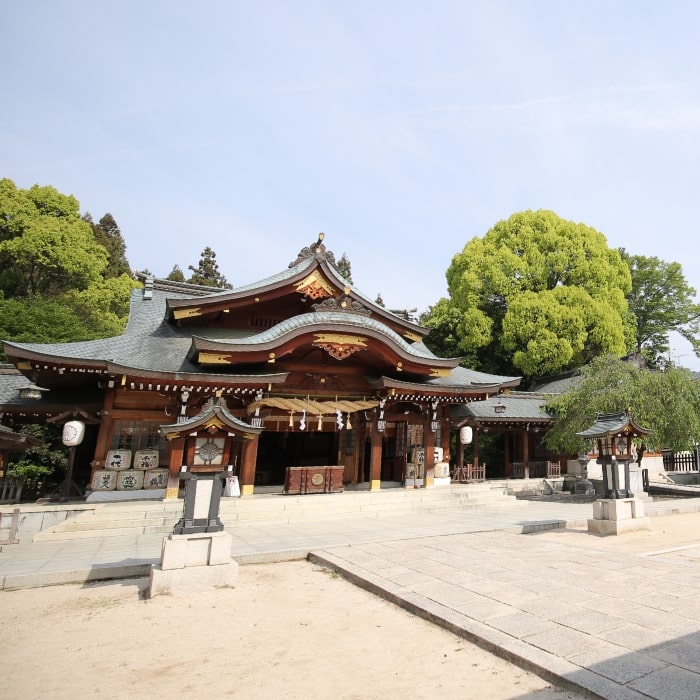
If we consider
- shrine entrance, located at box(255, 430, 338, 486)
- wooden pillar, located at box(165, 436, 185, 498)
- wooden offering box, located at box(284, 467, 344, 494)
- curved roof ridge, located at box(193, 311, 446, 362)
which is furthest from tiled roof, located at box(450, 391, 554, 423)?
wooden pillar, located at box(165, 436, 185, 498)

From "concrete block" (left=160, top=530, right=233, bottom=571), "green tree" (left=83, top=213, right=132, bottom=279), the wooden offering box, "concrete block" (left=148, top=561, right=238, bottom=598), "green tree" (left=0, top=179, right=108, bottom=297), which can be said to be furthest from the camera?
"green tree" (left=83, top=213, right=132, bottom=279)

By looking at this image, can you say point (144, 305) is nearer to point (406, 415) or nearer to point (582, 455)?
point (406, 415)

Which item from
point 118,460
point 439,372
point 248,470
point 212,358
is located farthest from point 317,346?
point 118,460

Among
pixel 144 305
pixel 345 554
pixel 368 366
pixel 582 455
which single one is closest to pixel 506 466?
pixel 582 455

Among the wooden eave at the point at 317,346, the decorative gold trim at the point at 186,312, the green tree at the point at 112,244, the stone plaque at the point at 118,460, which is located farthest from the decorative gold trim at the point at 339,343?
the green tree at the point at 112,244

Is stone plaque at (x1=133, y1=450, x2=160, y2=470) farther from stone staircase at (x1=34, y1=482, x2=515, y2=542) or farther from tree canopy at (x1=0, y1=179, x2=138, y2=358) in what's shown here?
tree canopy at (x1=0, y1=179, x2=138, y2=358)

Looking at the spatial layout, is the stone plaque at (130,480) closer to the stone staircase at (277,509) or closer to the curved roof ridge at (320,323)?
the stone staircase at (277,509)

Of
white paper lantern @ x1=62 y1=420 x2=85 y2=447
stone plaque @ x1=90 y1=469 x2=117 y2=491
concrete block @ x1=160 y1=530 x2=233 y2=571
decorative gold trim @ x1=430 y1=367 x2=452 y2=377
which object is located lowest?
concrete block @ x1=160 y1=530 x2=233 y2=571

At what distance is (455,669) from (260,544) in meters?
6.29

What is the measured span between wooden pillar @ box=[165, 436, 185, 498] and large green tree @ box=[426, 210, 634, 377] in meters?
21.1

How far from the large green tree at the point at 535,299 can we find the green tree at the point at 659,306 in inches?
224

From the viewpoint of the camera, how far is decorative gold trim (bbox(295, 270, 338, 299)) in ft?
61.3

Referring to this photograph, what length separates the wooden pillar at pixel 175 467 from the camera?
45.1 feet

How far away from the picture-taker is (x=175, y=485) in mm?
13812
